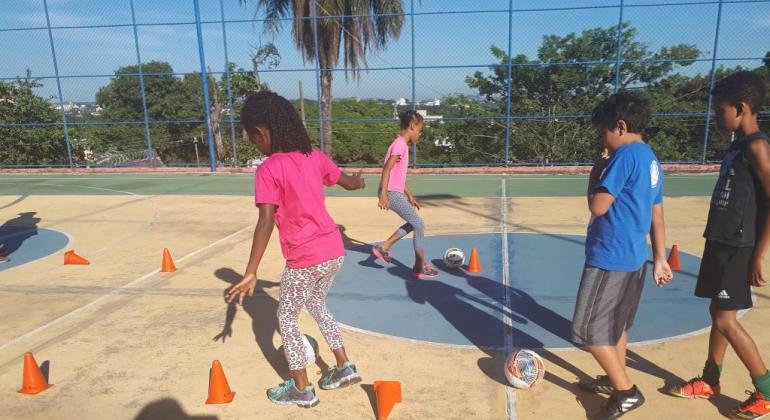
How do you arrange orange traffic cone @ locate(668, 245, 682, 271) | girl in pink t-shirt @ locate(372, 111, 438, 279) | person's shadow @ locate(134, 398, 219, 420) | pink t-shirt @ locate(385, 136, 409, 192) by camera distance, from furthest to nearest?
orange traffic cone @ locate(668, 245, 682, 271) < pink t-shirt @ locate(385, 136, 409, 192) < girl in pink t-shirt @ locate(372, 111, 438, 279) < person's shadow @ locate(134, 398, 219, 420)

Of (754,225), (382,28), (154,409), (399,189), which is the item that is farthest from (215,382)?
(382,28)

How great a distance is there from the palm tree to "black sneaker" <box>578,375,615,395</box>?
13.6m

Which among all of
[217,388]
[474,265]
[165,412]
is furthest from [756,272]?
[165,412]

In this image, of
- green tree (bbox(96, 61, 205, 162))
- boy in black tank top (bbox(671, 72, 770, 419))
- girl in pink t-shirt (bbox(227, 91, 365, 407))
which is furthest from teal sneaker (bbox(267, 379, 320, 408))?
green tree (bbox(96, 61, 205, 162))

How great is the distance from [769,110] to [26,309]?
613 inches

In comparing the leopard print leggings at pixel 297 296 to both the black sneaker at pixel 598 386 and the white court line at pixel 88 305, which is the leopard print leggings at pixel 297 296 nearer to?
the black sneaker at pixel 598 386

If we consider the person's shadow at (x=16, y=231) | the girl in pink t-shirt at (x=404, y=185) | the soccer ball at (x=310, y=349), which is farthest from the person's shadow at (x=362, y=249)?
the person's shadow at (x=16, y=231)

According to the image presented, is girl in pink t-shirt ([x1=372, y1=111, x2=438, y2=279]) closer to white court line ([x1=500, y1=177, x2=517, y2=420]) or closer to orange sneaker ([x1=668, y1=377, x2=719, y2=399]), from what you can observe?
white court line ([x1=500, y1=177, x2=517, y2=420])

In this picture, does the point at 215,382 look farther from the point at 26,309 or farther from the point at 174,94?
the point at 174,94

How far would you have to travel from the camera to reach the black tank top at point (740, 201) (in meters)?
3.01

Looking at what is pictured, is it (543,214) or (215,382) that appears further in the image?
(543,214)

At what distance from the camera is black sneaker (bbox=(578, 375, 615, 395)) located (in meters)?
3.47

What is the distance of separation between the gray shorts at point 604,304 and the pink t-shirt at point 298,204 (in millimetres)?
1513

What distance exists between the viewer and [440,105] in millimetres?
16297
